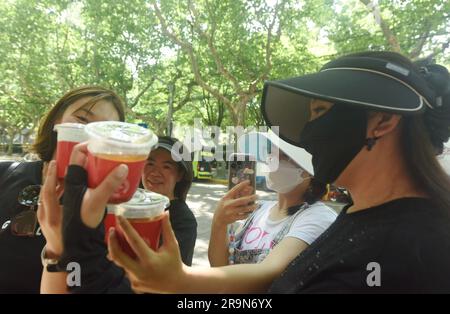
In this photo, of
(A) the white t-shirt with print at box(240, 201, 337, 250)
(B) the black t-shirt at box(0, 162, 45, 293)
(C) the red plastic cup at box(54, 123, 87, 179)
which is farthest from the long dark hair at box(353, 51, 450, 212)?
(B) the black t-shirt at box(0, 162, 45, 293)

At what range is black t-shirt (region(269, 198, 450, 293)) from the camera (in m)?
0.98

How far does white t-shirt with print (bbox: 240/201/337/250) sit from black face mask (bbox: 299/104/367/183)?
1.39 ft

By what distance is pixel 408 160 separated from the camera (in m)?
1.23

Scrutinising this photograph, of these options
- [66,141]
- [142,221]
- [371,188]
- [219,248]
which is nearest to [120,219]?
[142,221]

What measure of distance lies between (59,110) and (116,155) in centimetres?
109

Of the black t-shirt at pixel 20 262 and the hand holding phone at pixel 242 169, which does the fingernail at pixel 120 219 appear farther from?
the hand holding phone at pixel 242 169

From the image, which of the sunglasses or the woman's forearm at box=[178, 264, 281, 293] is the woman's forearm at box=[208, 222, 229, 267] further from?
the sunglasses

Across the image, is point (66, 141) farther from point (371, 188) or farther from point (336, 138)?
point (371, 188)

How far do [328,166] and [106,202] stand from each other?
837mm

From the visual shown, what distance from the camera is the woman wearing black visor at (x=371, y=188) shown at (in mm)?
989

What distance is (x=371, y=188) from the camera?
1.26 meters

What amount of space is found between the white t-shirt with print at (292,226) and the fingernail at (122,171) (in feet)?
3.42

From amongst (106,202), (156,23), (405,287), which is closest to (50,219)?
(106,202)
